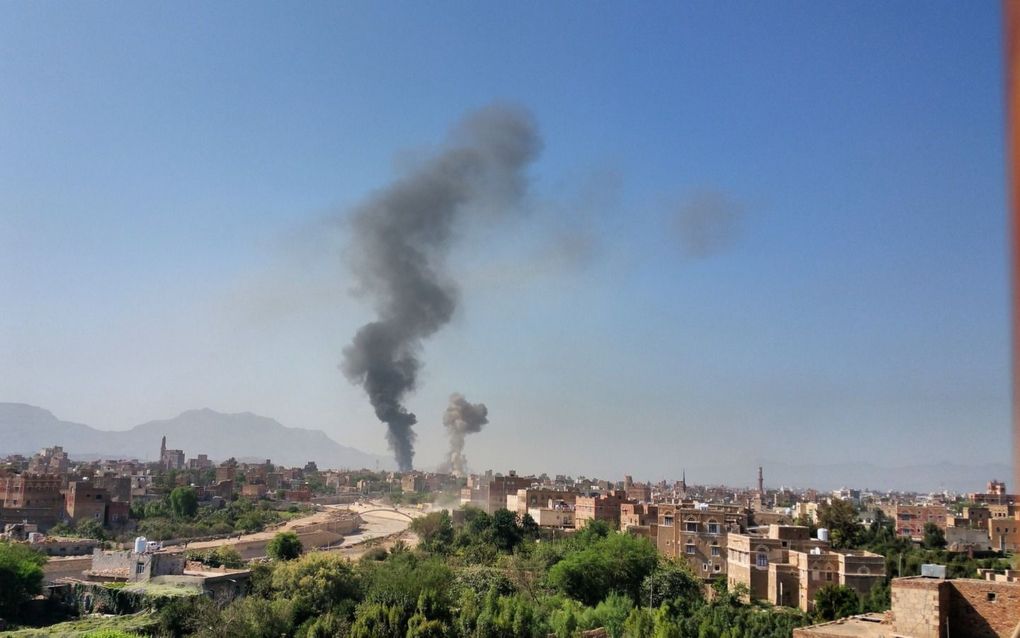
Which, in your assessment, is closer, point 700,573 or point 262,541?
point 700,573

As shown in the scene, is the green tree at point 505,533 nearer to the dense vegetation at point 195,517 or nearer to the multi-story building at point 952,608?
the dense vegetation at point 195,517

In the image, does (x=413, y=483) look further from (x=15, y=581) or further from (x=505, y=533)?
(x=15, y=581)

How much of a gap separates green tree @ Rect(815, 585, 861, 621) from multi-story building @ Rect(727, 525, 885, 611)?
6.93 ft

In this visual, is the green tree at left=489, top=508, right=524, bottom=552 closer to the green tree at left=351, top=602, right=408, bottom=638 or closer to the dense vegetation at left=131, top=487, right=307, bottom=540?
the dense vegetation at left=131, top=487, right=307, bottom=540

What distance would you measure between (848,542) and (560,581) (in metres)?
21.2

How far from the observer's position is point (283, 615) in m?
27.5

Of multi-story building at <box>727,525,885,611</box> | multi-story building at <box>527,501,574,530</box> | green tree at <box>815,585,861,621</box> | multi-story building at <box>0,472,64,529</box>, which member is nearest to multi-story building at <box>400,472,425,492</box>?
multi-story building at <box>527,501,574,530</box>

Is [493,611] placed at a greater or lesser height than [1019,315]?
lesser

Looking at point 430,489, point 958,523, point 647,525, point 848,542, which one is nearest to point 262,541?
point 647,525

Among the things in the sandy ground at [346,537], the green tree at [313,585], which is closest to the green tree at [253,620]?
the green tree at [313,585]

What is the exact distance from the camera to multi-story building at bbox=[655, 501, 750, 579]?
40.2 metres

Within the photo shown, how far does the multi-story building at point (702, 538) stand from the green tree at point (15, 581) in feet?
91.0

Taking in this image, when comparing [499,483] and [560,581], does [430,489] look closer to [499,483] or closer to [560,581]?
[499,483]

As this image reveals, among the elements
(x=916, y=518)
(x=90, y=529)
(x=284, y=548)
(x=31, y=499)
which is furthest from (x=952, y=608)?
(x=916, y=518)
